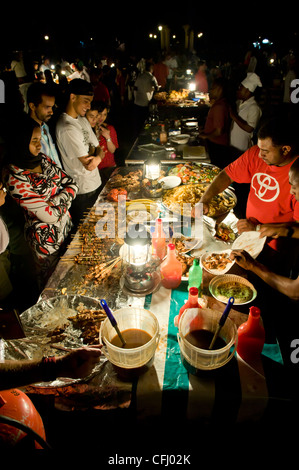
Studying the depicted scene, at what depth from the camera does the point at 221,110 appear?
558cm

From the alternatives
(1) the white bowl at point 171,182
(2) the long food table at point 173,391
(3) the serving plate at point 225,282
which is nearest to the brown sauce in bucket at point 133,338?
(2) the long food table at point 173,391

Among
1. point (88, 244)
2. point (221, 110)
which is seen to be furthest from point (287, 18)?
point (88, 244)

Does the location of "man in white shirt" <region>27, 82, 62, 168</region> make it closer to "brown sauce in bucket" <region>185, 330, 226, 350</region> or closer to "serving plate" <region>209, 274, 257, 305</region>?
"serving plate" <region>209, 274, 257, 305</region>

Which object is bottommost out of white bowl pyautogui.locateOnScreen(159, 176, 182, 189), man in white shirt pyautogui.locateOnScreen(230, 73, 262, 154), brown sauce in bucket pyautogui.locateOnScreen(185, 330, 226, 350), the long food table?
the long food table

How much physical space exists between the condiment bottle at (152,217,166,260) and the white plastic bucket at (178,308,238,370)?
2.89 feet

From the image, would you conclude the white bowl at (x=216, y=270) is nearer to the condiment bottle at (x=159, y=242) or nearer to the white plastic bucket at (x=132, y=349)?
the condiment bottle at (x=159, y=242)

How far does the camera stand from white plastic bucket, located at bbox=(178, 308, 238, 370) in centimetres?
146

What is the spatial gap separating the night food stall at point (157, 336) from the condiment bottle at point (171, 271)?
0.06m

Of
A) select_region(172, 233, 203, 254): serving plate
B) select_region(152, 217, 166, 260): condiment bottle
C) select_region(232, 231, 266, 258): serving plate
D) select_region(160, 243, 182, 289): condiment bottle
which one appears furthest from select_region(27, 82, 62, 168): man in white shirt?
select_region(232, 231, 266, 258): serving plate

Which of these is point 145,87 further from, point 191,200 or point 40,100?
point 191,200

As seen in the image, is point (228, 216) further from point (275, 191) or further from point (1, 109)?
point (1, 109)

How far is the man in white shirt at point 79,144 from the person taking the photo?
3.50 metres

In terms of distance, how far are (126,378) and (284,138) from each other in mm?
2383

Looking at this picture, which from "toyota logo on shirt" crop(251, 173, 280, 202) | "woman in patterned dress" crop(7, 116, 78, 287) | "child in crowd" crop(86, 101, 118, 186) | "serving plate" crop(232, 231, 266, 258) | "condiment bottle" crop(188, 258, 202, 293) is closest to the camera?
"condiment bottle" crop(188, 258, 202, 293)
